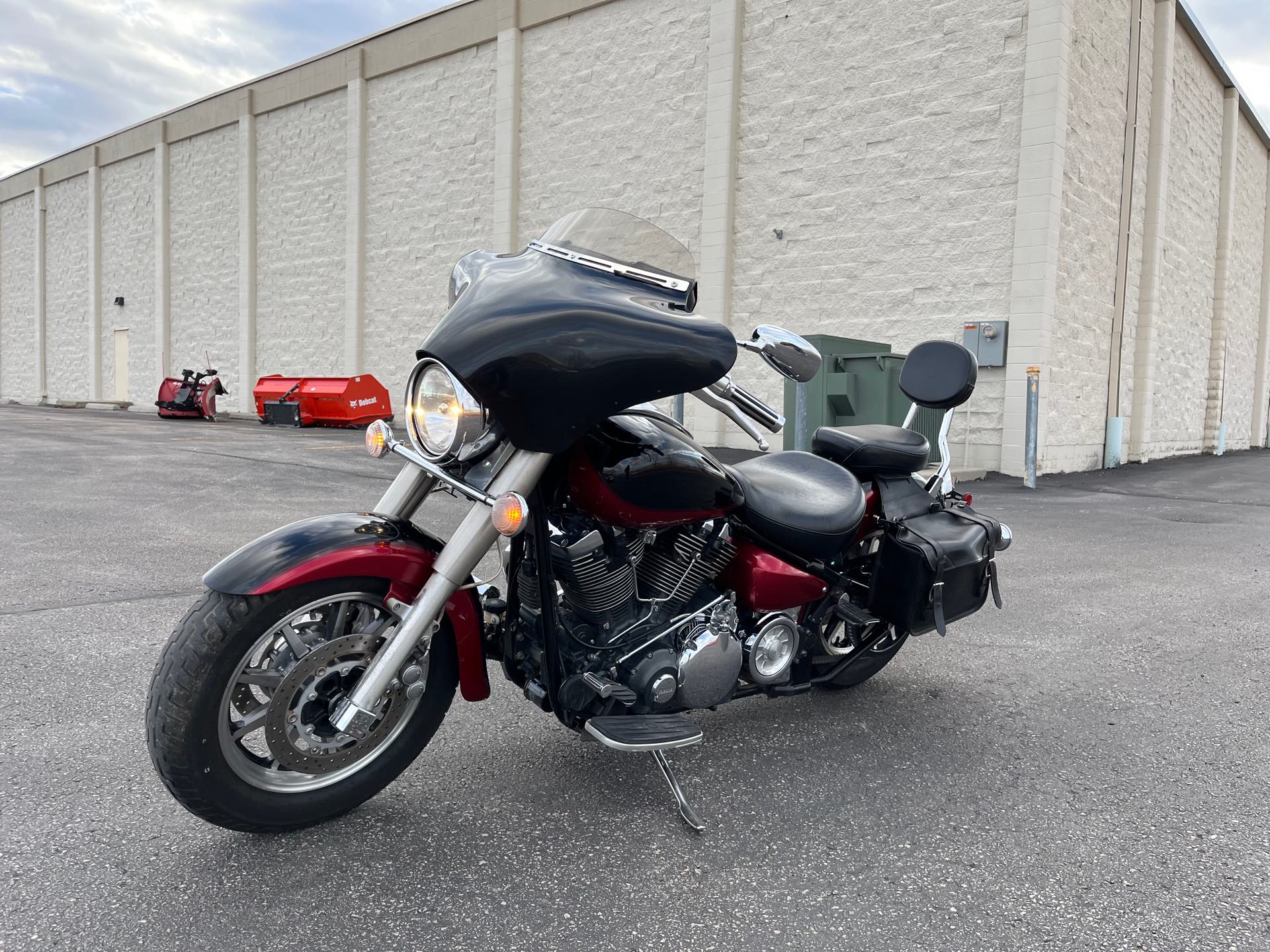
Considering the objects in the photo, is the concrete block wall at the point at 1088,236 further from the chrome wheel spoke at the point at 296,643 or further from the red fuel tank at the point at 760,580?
the chrome wheel spoke at the point at 296,643

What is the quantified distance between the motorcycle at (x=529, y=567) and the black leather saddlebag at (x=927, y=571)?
391 millimetres

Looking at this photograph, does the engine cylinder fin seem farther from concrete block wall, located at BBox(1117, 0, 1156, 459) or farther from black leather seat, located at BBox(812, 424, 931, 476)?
concrete block wall, located at BBox(1117, 0, 1156, 459)

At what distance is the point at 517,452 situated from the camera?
233cm

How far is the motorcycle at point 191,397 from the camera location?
21.9 metres

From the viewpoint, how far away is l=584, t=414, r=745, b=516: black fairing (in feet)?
7.98

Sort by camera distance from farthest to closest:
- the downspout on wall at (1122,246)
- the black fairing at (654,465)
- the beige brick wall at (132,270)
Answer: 1. the beige brick wall at (132,270)
2. the downspout on wall at (1122,246)
3. the black fairing at (654,465)

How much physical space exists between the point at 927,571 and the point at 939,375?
2.58 ft

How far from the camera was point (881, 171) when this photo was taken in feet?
43.4

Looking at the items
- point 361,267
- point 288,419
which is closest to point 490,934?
point 288,419

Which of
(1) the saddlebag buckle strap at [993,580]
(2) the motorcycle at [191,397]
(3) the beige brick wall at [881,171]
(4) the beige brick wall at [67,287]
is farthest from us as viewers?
(4) the beige brick wall at [67,287]

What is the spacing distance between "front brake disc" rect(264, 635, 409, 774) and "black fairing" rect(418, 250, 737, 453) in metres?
0.74

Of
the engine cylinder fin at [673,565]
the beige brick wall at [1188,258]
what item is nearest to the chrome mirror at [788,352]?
the engine cylinder fin at [673,565]

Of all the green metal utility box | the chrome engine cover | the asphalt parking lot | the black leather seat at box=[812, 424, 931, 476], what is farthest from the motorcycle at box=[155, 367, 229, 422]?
the chrome engine cover

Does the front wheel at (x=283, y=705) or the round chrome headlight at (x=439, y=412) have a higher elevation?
the round chrome headlight at (x=439, y=412)
